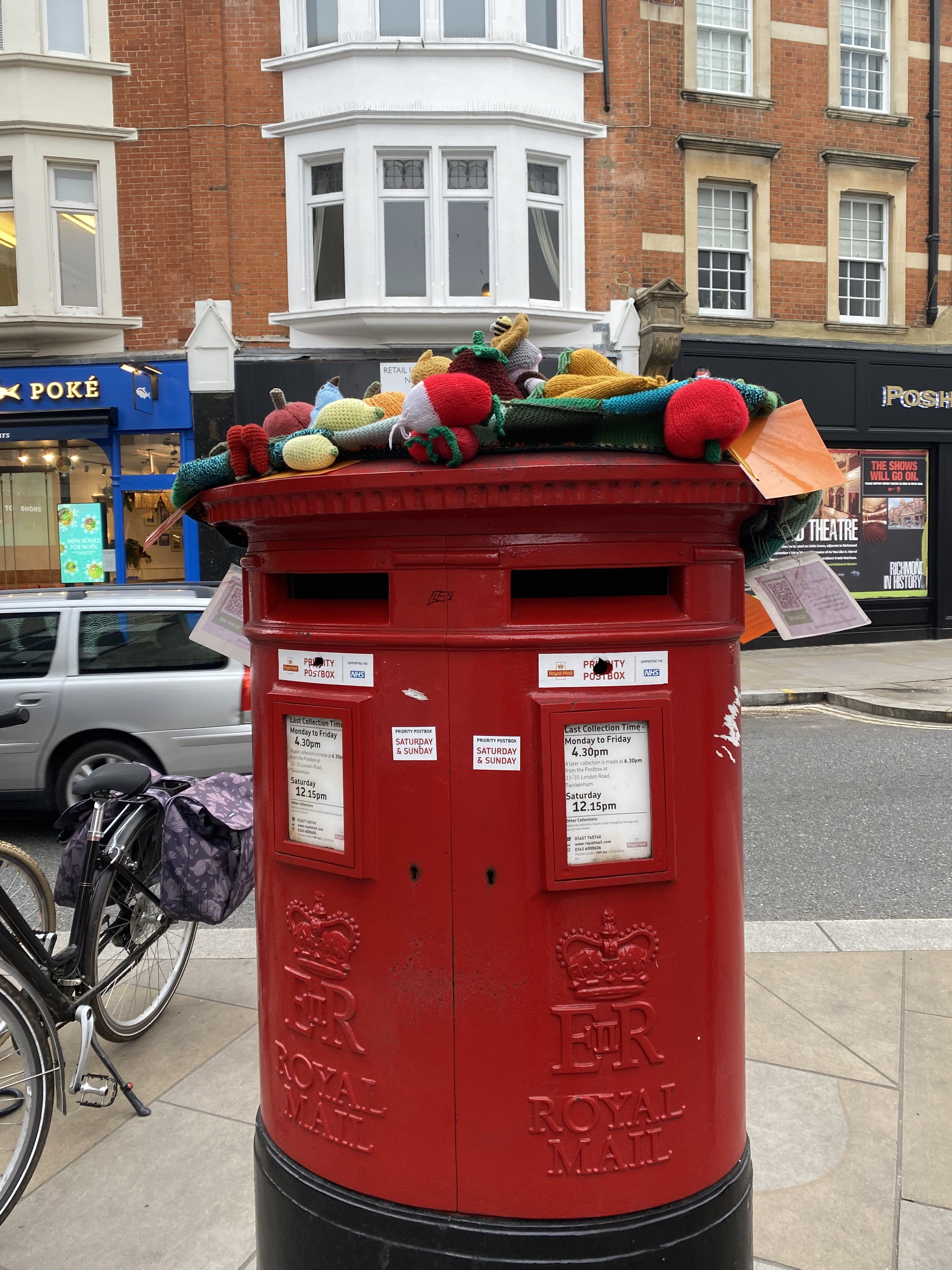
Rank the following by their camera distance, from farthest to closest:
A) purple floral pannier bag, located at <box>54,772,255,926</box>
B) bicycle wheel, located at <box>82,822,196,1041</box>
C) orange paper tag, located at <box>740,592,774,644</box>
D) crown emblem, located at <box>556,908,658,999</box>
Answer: purple floral pannier bag, located at <box>54,772,255,926</box> → bicycle wheel, located at <box>82,822,196,1041</box> → orange paper tag, located at <box>740,592,774,644</box> → crown emblem, located at <box>556,908,658,999</box>

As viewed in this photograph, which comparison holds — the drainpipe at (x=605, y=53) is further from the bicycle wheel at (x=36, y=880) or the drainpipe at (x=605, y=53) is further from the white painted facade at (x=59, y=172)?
the bicycle wheel at (x=36, y=880)

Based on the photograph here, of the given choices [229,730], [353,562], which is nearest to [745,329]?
[229,730]

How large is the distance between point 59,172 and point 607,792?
50.9 feet

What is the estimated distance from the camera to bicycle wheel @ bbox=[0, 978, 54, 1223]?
2549 mm

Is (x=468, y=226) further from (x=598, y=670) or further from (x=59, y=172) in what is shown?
(x=598, y=670)

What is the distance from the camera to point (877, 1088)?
3.16 m

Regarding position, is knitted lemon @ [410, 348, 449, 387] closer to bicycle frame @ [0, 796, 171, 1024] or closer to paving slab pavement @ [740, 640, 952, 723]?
bicycle frame @ [0, 796, 171, 1024]

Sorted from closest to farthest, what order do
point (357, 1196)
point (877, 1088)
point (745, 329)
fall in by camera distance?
point (357, 1196) → point (877, 1088) → point (745, 329)

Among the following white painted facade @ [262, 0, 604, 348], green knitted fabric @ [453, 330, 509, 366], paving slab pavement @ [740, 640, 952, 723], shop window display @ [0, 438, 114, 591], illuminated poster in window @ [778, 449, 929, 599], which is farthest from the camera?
illuminated poster in window @ [778, 449, 929, 599]

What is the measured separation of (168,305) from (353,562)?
14025mm

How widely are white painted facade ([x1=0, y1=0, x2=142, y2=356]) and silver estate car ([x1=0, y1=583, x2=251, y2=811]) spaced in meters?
8.84

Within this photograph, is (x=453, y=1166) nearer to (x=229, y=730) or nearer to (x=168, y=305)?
(x=229, y=730)

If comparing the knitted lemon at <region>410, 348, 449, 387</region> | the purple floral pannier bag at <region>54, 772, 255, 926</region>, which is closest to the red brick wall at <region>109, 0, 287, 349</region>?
the purple floral pannier bag at <region>54, 772, 255, 926</region>

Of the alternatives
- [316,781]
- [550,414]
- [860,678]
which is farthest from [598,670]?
[860,678]
